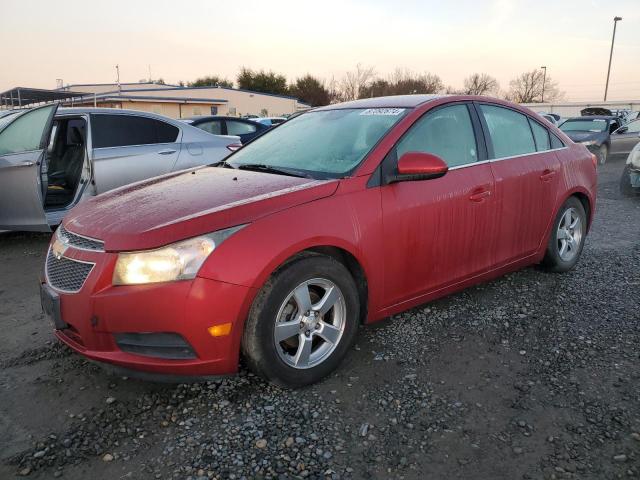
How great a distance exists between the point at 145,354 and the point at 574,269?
402cm

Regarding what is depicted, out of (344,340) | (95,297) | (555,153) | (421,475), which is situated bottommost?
(421,475)

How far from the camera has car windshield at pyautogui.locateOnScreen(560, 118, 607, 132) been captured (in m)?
15.1

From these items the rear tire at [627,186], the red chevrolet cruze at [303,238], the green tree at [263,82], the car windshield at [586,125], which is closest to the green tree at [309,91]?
the green tree at [263,82]

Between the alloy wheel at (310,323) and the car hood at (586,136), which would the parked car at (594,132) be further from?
the alloy wheel at (310,323)

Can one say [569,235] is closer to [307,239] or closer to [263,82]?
[307,239]

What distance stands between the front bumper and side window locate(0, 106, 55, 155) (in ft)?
12.9

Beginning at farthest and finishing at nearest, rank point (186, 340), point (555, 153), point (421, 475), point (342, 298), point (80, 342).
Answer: point (555, 153) < point (342, 298) < point (80, 342) < point (186, 340) < point (421, 475)

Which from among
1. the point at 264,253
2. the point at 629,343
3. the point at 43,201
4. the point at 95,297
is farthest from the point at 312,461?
the point at 43,201

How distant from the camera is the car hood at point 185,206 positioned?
2500 mm

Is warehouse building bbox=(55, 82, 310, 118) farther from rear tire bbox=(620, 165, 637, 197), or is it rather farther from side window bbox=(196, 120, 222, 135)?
rear tire bbox=(620, 165, 637, 197)

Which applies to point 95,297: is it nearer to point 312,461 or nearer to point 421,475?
point 312,461

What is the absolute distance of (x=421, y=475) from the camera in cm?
218

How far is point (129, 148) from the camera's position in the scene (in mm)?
6363

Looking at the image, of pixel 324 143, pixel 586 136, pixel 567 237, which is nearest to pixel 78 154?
pixel 324 143
